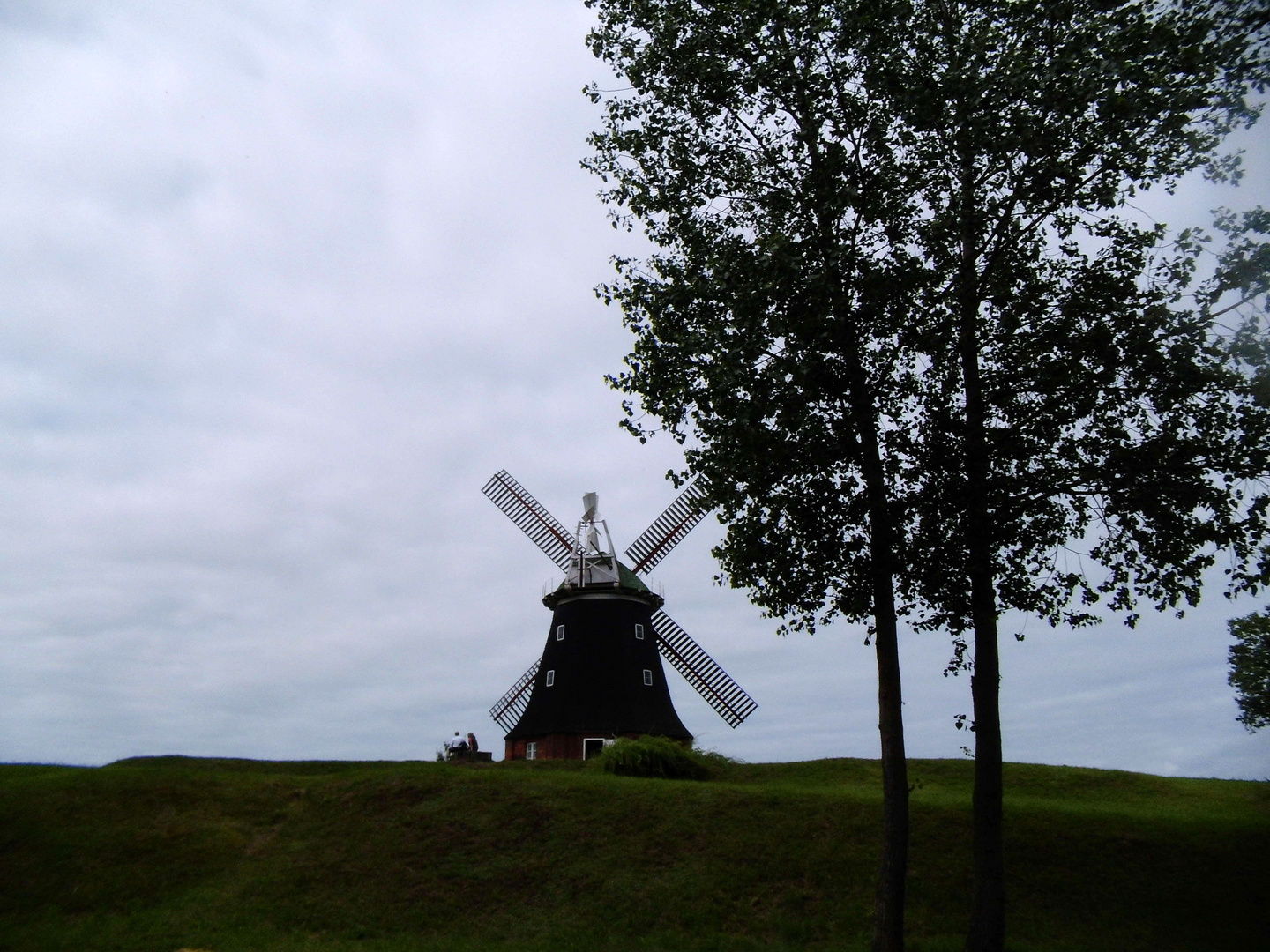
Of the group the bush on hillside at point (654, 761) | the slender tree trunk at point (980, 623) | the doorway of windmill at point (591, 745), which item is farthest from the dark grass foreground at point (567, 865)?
the doorway of windmill at point (591, 745)

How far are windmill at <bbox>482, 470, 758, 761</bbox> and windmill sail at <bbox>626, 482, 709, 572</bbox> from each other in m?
1.00

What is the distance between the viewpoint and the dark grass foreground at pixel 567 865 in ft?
57.5

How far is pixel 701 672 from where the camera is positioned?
Answer: 3597cm

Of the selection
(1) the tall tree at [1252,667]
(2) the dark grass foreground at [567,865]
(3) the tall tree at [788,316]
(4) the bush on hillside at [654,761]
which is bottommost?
(2) the dark grass foreground at [567,865]

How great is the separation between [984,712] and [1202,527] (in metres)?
4.62

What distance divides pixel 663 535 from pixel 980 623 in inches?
932

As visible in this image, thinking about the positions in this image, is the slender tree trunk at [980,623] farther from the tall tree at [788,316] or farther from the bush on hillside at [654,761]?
the bush on hillside at [654,761]

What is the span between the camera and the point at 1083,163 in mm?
15523

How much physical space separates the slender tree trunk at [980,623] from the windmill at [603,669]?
1727 centimetres

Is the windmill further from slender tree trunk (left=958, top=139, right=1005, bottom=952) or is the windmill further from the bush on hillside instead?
slender tree trunk (left=958, top=139, right=1005, bottom=952)

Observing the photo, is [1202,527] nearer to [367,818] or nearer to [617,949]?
[617,949]

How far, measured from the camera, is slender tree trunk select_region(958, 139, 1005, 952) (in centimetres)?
1546

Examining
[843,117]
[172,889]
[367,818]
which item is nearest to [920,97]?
[843,117]

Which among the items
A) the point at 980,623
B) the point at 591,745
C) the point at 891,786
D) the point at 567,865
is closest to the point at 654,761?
Answer: the point at 591,745
